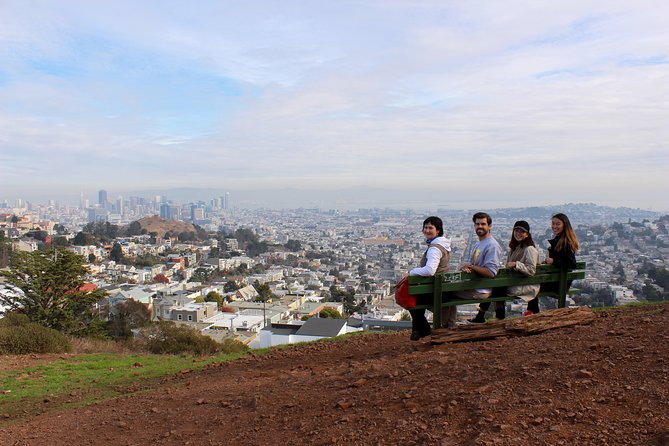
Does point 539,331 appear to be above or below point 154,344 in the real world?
above

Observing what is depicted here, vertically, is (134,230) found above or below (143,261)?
above

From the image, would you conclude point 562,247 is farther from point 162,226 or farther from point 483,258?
point 162,226

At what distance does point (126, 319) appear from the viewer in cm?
2320

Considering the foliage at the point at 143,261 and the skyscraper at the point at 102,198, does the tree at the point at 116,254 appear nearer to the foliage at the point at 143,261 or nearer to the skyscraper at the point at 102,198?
the foliage at the point at 143,261

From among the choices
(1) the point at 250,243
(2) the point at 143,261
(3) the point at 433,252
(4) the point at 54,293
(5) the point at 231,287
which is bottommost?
(5) the point at 231,287

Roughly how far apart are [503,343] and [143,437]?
2941 millimetres

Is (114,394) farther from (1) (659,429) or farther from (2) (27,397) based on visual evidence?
(1) (659,429)

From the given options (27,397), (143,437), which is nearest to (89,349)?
(27,397)

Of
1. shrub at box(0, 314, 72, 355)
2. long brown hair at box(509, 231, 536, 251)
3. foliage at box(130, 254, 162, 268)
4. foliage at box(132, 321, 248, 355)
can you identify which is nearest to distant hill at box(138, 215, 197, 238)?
foliage at box(130, 254, 162, 268)

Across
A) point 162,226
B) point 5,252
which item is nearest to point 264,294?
point 5,252

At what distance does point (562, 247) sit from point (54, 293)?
55.5 feet

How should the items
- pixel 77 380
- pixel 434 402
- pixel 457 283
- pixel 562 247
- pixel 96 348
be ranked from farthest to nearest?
pixel 96 348, pixel 77 380, pixel 562 247, pixel 457 283, pixel 434 402

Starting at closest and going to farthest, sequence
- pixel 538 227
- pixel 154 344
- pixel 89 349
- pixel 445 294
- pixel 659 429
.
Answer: pixel 659 429, pixel 445 294, pixel 89 349, pixel 154 344, pixel 538 227

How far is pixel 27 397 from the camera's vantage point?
6047 mm
